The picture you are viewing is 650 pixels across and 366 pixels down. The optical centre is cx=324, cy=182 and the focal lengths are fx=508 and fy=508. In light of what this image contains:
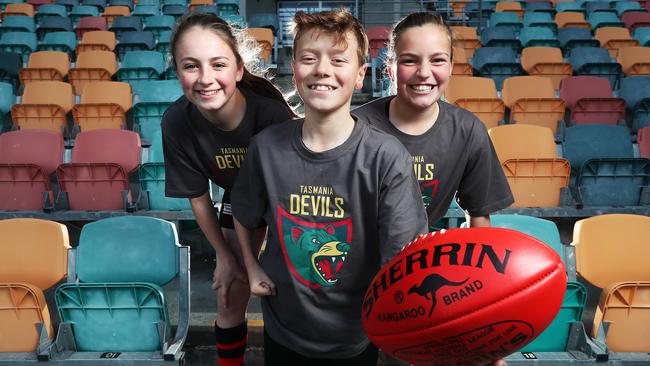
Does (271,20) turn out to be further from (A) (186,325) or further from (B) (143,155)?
(A) (186,325)

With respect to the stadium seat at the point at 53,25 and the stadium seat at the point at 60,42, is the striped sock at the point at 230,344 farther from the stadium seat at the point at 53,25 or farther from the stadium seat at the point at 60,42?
the stadium seat at the point at 53,25

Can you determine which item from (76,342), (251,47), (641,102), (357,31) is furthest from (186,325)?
(641,102)

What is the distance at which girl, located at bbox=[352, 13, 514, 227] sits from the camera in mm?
1252

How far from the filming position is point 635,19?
6.97m

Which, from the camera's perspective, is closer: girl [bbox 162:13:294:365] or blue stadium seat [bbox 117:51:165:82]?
girl [bbox 162:13:294:365]

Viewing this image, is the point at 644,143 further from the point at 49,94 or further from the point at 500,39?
the point at 49,94

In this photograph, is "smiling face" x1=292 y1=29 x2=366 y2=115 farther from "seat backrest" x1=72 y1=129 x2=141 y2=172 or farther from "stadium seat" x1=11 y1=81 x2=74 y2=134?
"stadium seat" x1=11 y1=81 x2=74 y2=134

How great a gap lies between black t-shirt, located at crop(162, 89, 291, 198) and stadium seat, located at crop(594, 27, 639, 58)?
561cm

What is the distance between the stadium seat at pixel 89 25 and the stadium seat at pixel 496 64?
4816mm

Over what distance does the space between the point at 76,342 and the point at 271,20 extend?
18.7ft

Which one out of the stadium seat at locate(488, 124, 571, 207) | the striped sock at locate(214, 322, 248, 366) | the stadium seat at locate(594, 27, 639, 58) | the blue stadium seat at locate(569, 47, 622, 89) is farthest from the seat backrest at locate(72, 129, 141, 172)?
the stadium seat at locate(594, 27, 639, 58)

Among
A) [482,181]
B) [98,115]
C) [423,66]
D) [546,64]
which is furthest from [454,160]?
[546,64]

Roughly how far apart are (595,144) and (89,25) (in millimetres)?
6222

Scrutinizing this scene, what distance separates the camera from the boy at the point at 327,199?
3.34 feet
